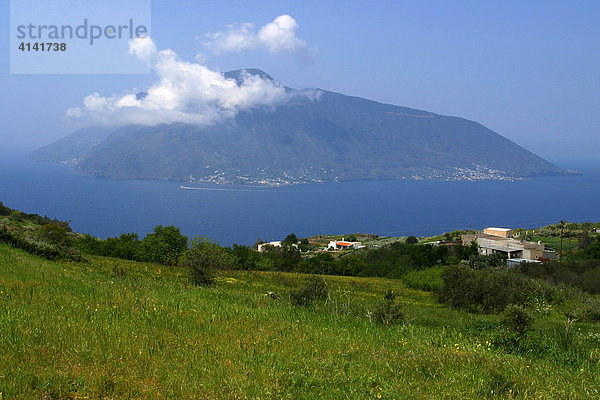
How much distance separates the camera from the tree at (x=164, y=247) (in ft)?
114

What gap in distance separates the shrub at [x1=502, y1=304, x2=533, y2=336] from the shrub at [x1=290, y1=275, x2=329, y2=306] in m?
4.48

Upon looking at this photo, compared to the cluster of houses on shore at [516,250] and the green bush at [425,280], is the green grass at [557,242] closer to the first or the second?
the cluster of houses on shore at [516,250]

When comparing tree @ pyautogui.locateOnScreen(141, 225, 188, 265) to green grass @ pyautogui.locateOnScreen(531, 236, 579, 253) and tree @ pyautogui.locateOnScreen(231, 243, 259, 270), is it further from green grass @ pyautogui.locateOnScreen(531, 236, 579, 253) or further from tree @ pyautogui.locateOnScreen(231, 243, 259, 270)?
green grass @ pyautogui.locateOnScreen(531, 236, 579, 253)

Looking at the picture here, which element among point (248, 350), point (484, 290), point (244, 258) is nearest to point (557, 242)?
point (244, 258)

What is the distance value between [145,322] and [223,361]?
1944 millimetres

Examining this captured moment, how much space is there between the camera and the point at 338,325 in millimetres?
8102

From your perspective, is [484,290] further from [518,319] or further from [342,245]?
[342,245]

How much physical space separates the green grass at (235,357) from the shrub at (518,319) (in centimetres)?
32

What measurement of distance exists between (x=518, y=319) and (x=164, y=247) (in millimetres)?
30654

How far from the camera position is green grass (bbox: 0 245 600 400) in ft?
15.1

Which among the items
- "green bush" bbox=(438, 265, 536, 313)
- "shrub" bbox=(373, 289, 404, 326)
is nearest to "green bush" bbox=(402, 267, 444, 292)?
"green bush" bbox=(438, 265, 536, 313)

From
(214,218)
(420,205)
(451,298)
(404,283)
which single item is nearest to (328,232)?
(214,218)

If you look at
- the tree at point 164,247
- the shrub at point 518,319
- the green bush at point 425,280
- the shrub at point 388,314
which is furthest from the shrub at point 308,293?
the green bush at point 425,280

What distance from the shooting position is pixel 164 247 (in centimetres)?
3488
